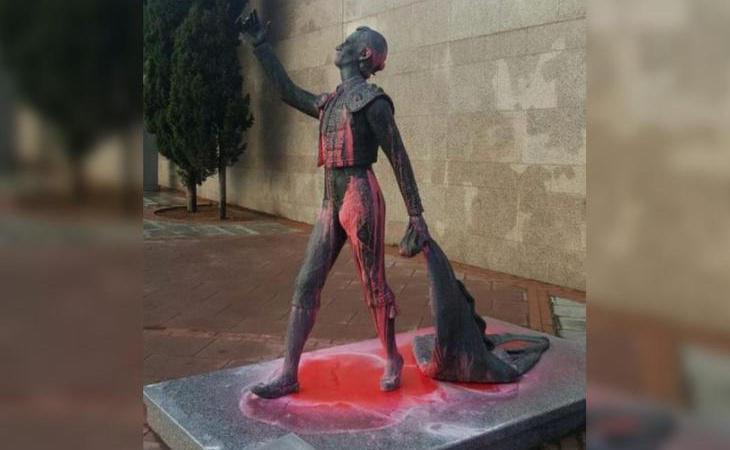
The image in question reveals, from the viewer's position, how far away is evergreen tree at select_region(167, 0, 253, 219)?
1129 cm

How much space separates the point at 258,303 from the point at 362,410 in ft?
9.52

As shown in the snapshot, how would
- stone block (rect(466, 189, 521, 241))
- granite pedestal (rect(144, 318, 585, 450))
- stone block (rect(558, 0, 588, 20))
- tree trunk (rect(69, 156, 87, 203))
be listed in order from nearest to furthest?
tree trunk (rect(69, 156, 87, 203)), granite pedestal (rect(144, 318, 585, 450)), stone block (rect(558, 0, 588, 20)), stone block (rect(466, 189, 521, 241))

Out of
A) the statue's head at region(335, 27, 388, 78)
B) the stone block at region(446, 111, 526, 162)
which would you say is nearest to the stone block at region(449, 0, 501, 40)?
the stone block at region(446, 111, 526, 162)

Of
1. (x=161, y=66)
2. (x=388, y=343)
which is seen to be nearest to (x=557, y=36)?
(x=388, y=343)

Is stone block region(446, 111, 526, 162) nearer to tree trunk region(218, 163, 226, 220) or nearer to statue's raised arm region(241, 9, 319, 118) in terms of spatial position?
statue's raised arm region(241, 9, 319, 118)

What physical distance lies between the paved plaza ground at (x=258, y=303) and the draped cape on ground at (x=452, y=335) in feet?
1.61

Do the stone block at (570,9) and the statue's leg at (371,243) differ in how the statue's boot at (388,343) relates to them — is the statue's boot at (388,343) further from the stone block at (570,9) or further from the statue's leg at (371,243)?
the stone block at (570,9)

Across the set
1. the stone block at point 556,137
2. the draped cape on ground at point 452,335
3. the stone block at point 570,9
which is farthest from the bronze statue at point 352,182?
the stone block at point 570,9

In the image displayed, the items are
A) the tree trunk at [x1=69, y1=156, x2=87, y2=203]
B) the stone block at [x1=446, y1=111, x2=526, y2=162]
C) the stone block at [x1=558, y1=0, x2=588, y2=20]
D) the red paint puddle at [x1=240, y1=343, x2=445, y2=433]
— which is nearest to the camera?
the tree trunk at [x1=69, y1=156, x2=87, y2=203]

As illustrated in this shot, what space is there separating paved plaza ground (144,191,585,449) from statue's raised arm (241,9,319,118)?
1.80 meters

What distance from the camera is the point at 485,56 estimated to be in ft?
23.2

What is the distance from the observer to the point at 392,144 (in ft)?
9.70

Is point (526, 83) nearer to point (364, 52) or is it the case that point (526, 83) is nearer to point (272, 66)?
point (364, 52)

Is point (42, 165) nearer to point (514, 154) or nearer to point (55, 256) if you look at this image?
point (55, 256)
